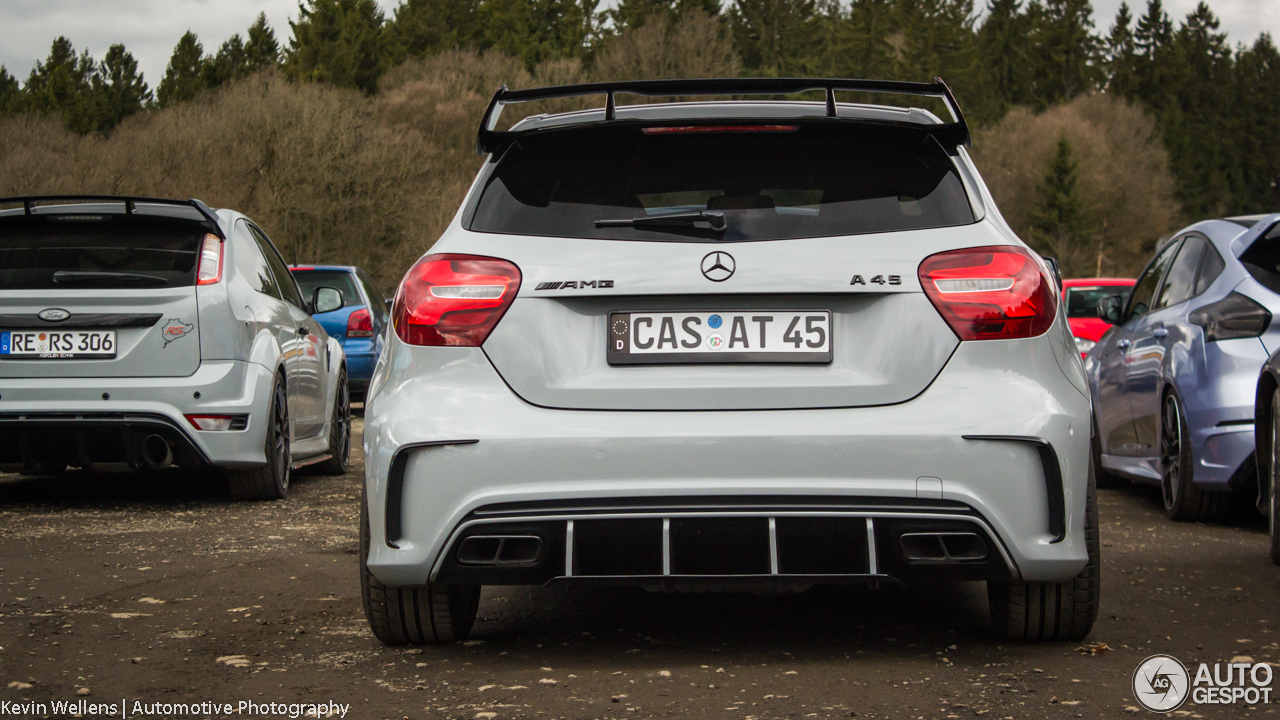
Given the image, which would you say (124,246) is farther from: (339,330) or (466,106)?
(466,106)

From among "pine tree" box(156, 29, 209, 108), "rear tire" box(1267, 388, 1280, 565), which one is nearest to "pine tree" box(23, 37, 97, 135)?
"pine tree" box(156, 29, 209, 108)

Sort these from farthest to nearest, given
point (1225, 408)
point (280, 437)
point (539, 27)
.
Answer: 1. point (539, 27)
2. point (280, 437)
3. point (1225, 408)

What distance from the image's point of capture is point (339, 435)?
35.5 ft

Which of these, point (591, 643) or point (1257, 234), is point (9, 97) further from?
point (591, 643)

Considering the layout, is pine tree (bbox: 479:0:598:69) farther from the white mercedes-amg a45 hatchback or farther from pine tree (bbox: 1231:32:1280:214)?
the white mercedes-amg a45 hatchback

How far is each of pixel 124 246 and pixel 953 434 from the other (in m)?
5.63

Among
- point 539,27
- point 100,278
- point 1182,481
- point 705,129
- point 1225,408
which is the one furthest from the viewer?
point 539,27

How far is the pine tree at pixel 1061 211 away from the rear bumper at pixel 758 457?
9002cm

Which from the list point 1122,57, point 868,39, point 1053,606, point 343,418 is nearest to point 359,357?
point 343,418

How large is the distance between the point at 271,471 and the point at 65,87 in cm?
7326

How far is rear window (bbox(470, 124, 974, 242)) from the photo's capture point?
4137 mm

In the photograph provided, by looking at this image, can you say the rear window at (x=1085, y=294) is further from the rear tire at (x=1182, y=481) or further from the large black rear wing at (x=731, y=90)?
the large black rear wing at (x=731, y=90)

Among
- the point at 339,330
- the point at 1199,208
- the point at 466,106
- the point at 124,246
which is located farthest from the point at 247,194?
the point at 1199,208

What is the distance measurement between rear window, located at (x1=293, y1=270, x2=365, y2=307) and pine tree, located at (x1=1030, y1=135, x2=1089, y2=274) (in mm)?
79075
